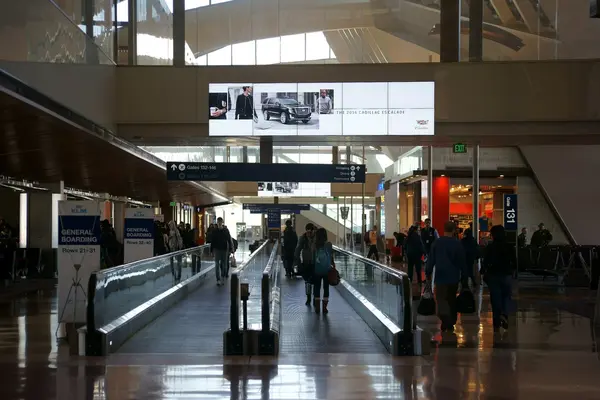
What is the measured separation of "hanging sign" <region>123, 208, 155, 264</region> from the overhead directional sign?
365 cm

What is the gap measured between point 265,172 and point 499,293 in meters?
9.52

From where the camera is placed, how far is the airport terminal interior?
9.18m

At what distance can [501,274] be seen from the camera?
12.4 meters

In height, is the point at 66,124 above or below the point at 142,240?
above

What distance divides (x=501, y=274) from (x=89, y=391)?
23.4 feet

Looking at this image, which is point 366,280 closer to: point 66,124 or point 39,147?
point 66,124

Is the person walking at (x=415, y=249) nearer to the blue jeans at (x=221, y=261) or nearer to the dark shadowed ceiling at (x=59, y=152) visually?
the blue jeans at (x=221, y=261)

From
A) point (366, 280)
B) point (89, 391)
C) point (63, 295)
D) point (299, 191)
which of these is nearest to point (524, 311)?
point (366, 280)

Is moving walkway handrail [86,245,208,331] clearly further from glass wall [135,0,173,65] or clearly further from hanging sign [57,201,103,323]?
glass wall [135,0,173,65]

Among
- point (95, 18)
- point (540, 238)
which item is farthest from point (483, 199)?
point (95, 18)

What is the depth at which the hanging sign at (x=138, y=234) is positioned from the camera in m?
17.5

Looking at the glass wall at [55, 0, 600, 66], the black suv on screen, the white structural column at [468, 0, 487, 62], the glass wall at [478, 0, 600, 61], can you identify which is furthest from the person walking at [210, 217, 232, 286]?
the glass wall at [478, 0, 600, 61]

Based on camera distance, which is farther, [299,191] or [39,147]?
[299,191]

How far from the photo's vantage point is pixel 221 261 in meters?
23.0
